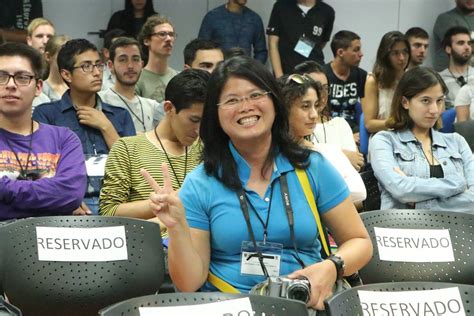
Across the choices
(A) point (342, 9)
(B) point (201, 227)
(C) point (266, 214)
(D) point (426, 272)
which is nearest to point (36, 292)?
(B) point (201, 227)

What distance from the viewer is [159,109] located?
507 centimetres

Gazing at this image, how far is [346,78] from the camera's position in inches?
257

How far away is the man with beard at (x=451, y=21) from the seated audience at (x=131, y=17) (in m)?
2.75

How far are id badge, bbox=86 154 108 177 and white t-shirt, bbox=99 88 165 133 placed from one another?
901 mm

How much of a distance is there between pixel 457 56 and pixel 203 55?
270 cm

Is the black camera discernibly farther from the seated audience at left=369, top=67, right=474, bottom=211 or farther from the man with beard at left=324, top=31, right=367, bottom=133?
the man with beard at left=324, top=31, right=367, bottom=133

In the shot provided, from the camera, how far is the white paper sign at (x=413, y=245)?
3.09 m

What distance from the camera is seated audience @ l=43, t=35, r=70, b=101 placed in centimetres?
518

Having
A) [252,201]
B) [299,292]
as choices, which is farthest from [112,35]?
[299,292]

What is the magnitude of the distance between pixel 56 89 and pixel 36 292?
264 centimetres

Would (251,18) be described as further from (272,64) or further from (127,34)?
(127,34)

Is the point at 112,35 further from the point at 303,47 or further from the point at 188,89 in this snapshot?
the point at 188,89

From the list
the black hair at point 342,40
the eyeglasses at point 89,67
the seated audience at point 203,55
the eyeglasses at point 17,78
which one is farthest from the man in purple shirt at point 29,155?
the black hair at point 342,40

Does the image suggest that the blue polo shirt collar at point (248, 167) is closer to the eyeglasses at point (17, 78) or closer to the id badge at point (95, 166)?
the eyeglasses at point (17, 78)
